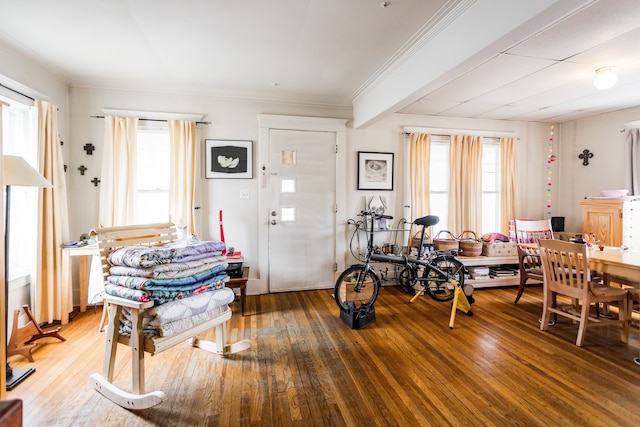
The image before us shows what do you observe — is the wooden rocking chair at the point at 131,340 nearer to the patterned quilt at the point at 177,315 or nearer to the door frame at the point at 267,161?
the patterned quilt at the point at 177,315

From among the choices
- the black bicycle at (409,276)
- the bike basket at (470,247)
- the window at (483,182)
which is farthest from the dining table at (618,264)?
the window at (483,182)

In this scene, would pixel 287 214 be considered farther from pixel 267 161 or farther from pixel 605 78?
pixel 605 78

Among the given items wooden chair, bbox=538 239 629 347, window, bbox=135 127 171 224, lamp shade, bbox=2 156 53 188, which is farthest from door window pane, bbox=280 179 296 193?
wooden chair, bbox=538 239 629 347

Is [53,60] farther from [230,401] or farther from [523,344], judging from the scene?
[523,344]

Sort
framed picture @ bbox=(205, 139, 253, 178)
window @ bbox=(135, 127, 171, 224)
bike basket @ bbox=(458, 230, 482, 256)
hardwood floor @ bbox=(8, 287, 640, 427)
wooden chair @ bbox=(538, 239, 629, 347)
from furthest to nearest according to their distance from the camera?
bike basket @ bbox=(458, 230, 482, 256) < framed picture @ bbox=(205, 139, 253, 178) < window @ bbox=(135, 127, 171, 224) < wooden chair @ bbox=(538, 239, 629, 347) < hardwood floor @ bbox=(8, 287, 640, 427)

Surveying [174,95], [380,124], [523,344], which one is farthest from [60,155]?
[523,344]

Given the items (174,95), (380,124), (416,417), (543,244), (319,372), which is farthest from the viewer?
(380,124)

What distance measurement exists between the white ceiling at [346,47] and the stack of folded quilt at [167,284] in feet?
5.49

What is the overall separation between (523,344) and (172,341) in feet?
8.93

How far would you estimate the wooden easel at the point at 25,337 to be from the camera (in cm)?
232

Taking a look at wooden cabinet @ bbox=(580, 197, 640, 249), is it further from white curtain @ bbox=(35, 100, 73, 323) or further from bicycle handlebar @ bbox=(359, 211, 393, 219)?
white curtain @ bbox=(35, 100, 73, 323)

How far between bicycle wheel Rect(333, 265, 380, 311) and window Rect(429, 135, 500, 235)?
5.89 ft

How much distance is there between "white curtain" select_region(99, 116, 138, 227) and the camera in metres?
3.48

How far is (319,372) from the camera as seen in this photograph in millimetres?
2207
